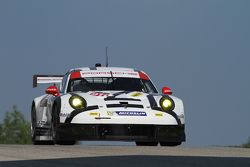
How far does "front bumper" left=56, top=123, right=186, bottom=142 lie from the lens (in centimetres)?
1450

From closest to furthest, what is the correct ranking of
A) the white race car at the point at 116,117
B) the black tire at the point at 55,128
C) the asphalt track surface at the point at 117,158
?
the asphalt track surface at the point at 117,158, the white race car at the point at 116,117, the black tire at the point at 55,128

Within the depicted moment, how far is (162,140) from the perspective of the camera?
14.7m

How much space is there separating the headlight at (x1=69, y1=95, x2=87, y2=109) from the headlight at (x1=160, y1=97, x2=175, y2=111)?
4.16ft

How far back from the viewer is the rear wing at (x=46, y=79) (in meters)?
19.7

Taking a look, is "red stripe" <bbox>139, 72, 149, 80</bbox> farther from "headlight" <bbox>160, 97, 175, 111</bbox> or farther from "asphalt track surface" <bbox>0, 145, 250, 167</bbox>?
"asphalt track surface" <bbox>0, 145, 250, 167</bbox>

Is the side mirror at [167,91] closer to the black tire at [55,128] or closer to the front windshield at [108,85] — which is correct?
the front windshield at [108,85]

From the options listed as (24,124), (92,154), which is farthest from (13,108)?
(92,154)

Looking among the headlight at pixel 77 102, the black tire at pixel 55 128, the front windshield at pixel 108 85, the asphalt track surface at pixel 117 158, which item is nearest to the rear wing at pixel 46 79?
the front windshield at pixel 108 85

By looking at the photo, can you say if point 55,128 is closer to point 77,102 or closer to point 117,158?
Result: point 77,102

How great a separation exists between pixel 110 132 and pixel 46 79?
5556 millimetres

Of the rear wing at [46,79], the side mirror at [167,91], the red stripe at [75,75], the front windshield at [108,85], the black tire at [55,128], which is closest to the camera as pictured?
the black tire at [55,128]

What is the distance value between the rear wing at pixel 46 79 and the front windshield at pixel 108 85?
351 cm

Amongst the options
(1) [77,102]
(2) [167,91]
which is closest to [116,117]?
(1) [77,102]

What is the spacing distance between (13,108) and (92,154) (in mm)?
73039
